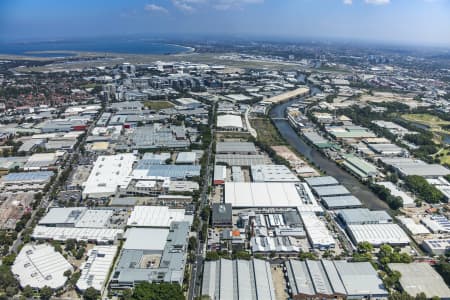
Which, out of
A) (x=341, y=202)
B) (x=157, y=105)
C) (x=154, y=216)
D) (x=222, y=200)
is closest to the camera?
(x=154, y=216)

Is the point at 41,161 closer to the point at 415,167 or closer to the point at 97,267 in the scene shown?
the point at 97,267

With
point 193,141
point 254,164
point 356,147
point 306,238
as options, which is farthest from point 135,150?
point 356,147

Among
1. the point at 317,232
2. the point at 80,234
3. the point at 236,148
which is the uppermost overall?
the point at 236,148

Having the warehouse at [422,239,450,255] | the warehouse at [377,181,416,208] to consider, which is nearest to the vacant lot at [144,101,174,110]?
the warehouse at [377,181,416,208]

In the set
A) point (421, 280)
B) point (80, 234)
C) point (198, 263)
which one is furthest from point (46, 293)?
point (421, 280)

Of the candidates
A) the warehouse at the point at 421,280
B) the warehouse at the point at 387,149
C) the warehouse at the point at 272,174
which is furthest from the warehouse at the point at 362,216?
the warehouse at the point at 387,149

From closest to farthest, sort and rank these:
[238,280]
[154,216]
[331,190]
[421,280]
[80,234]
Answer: [238,280]
[421,280]
[80,234]
[154,216]
[331,190]

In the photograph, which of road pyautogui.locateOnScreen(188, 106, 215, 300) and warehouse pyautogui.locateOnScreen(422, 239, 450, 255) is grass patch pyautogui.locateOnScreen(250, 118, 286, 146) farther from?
warehouse pyautogui.locateOnScreen(422, 239, 450, 255)
